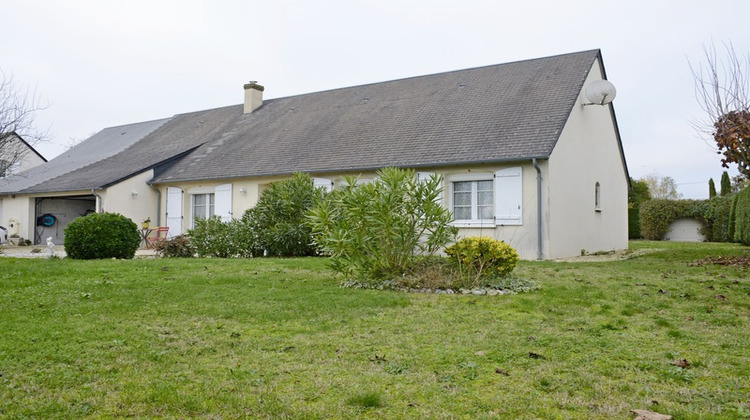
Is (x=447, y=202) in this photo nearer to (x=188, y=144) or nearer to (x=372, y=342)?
(x=372, y=342)

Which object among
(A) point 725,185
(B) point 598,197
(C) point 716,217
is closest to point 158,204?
(B) point 598,197

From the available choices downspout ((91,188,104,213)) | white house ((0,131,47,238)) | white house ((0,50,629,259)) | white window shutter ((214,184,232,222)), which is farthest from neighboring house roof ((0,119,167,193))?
white window shutter ((214,184,232,222))

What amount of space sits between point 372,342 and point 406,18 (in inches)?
416

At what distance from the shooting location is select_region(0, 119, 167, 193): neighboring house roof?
73.3ft

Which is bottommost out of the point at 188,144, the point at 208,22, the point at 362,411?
the point at 362,411

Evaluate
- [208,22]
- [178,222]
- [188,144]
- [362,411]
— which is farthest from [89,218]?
[362,411]

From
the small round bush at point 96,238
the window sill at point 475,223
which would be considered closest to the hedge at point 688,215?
the window sill at point 475,223

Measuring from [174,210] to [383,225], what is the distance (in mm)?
13441

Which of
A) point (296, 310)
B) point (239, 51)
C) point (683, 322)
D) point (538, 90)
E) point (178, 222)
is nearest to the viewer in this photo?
point (683, 322)

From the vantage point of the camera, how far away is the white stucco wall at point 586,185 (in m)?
13.4

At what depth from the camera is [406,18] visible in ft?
43.8

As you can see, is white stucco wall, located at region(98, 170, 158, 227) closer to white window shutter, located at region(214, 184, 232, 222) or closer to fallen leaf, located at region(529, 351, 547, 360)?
white window shutter, located at region(214, 184, 232, 222)

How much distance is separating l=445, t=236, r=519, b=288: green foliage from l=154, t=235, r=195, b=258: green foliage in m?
8.49

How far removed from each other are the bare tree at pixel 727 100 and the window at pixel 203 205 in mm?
14248
